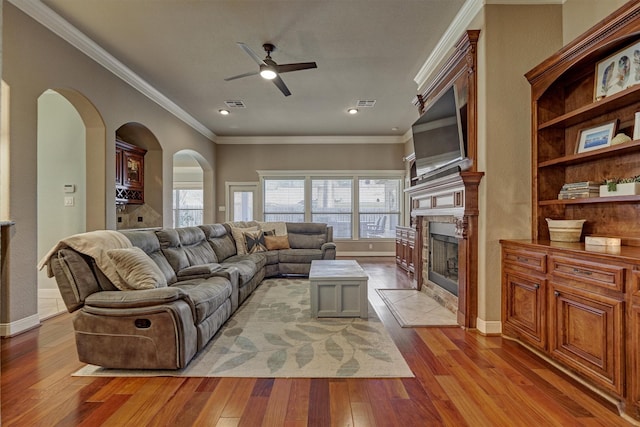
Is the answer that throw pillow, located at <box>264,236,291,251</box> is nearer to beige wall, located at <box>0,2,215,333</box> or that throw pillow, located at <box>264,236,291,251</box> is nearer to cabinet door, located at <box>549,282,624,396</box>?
beige wall, located at <box>0,2,215,333</box>

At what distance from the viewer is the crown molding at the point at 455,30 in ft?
10.3

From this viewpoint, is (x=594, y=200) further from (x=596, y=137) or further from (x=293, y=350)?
(x=293, y=350)

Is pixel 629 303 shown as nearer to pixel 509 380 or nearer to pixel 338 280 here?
pixel 509 380

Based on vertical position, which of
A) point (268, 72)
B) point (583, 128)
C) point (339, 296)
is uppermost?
point (268, 72)

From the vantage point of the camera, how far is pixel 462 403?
2094mm

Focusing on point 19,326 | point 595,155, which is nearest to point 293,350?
point 19,326

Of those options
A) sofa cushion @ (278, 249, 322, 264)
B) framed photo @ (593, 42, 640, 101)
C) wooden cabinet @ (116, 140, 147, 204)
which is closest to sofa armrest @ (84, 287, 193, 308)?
wooden cabinet @ (116, 140, 147, 204)

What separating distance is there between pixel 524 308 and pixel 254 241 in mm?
3996

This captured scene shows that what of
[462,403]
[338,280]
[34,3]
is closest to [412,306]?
[338,280]

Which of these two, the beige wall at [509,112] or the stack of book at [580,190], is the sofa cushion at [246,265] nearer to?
the beige wall at [509,112]

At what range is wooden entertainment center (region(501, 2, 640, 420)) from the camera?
6.67 ft

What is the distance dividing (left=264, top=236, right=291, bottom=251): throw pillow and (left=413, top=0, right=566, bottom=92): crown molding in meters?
3.32

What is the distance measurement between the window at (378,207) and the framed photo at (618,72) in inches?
228

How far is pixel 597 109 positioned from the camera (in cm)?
261
